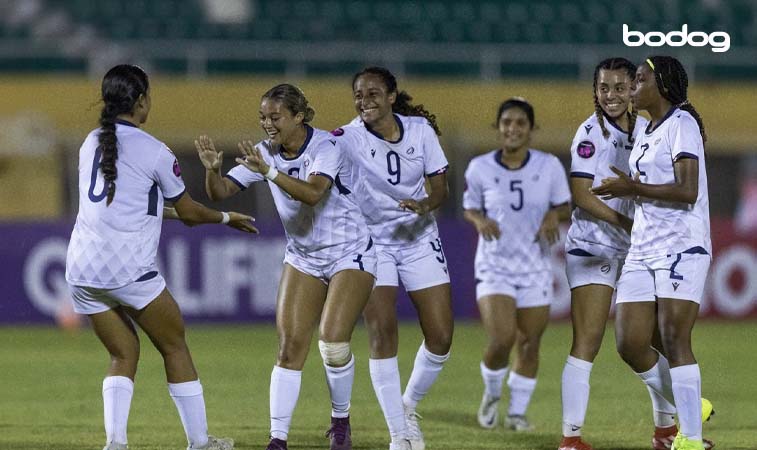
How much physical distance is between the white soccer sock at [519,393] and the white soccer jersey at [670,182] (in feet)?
7.97

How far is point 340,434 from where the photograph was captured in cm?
781

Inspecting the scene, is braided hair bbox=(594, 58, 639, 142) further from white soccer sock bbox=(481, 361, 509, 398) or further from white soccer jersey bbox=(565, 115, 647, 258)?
white soccer sock bbox=(481, 361, 509, 398)

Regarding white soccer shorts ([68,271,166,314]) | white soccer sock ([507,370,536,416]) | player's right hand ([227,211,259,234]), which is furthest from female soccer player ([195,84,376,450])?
white soccer sock ([507,370,536,416])

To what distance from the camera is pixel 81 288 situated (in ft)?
22.8

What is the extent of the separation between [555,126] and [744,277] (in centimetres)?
→ 444

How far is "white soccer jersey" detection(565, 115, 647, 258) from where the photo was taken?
7.73m

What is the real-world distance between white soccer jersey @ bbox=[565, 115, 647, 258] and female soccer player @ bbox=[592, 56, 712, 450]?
1.47ft

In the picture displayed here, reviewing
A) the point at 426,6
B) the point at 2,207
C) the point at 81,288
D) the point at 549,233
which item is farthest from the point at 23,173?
the point at 81,288

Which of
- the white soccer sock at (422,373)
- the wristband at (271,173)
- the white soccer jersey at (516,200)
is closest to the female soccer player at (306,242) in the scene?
the wristband at (271,173)

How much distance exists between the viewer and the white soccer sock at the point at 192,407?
23.7 feet

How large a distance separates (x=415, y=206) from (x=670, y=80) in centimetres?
178


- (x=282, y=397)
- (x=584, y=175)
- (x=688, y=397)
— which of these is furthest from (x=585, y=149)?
(x=282, y=397)

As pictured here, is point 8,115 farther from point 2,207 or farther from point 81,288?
point 81,288

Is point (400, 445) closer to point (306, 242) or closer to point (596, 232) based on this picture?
point (306, 242)
